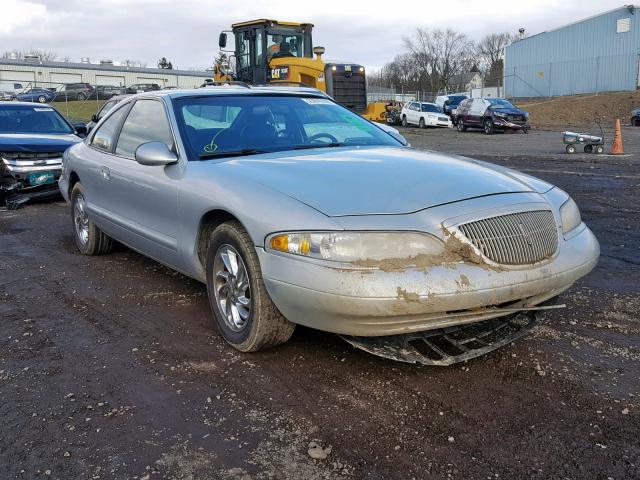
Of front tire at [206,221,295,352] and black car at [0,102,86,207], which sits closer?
front tire at [206,221,295,352]

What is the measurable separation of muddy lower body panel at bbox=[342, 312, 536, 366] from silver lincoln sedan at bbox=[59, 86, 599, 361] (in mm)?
31

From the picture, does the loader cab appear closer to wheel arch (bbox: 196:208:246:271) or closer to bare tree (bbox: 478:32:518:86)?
wheel arch (bbox: 196:208:246:271)

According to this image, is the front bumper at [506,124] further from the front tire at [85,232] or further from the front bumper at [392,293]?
the front bumper at [392,293]

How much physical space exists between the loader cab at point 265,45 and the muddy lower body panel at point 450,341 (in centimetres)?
1483

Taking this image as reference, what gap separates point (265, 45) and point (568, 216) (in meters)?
15.0

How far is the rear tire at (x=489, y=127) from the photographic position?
28377 millimetres

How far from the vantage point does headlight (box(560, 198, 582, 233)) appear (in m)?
3.65

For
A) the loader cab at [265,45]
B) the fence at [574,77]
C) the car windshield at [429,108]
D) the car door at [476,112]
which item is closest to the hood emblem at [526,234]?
the loader cab at [265,45]

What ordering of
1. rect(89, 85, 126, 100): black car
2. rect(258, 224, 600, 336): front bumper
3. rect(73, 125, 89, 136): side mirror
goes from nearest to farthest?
rect(258, 224, 600, 336): front bumper < rect(73, 125, 89, 136): side mirror < rect(89, 85, 126, 100): black car

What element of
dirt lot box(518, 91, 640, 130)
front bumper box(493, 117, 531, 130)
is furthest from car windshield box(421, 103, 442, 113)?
front bumper box(493, 117, 531, 130)

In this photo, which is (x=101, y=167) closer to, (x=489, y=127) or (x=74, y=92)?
(x=489, y=127)

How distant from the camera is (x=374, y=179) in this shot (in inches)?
137

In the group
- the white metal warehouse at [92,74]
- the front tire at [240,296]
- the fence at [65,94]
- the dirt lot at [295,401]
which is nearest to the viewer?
the dirt lot at [295,401]

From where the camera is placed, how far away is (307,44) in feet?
60.0
